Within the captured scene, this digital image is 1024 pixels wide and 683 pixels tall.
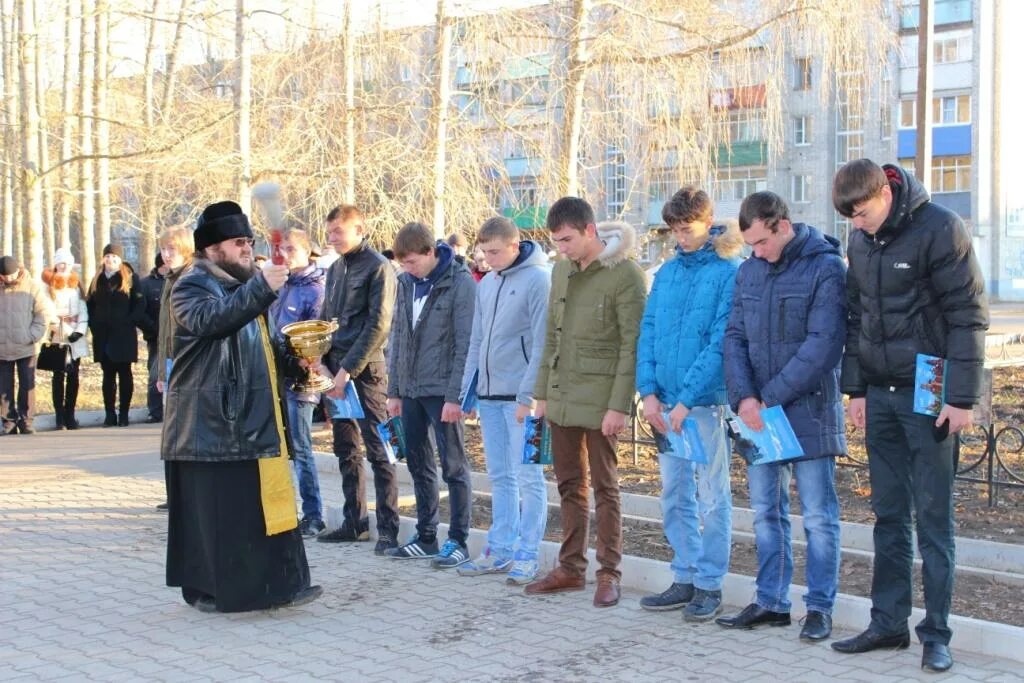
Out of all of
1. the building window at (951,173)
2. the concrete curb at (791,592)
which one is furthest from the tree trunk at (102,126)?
the building window at (951,173)

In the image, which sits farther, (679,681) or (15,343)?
(15,343)

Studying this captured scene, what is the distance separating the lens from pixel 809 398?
5793mm

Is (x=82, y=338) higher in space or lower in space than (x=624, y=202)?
lower

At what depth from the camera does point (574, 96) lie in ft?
50.2

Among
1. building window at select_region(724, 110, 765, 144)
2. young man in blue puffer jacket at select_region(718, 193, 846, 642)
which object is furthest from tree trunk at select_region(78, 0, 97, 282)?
young man in blue puffer jacket at select_region(718, 193, 846, 642)

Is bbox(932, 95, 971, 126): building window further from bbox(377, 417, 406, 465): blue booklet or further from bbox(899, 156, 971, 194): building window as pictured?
bbox(377, 417, 406, 465): blue booklet

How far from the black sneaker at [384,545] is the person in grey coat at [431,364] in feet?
→ 0.59

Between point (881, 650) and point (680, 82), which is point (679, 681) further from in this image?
point (680, 82)

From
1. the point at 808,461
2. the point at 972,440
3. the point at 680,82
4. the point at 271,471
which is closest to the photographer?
the point at 808,461

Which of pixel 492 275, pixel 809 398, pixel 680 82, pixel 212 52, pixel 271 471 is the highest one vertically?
pixel 212 52

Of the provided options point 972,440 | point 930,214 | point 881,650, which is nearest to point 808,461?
point 881,650

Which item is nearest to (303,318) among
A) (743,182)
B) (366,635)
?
(366,635)

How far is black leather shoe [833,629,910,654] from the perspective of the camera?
554 cm

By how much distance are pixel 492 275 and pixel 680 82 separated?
8.97 m
